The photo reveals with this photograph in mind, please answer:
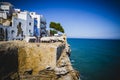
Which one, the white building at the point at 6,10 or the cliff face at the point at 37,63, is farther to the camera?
the white building at the point at 6,10

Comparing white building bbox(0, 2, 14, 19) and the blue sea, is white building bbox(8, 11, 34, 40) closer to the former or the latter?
white building bbox(0, 2, 14, 19)

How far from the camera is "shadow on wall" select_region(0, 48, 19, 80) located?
317 inches

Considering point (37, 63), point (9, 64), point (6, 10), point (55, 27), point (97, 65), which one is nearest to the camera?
point (9, 64)

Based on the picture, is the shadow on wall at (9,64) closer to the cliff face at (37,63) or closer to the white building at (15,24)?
the cliff face at (37,63)

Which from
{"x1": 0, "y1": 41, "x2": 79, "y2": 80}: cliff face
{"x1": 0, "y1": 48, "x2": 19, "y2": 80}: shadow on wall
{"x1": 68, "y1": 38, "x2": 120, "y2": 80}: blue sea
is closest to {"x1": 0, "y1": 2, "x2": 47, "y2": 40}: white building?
{"x1": 0, "y1": 41, "x2": 79, "y2": 80}: cliff face

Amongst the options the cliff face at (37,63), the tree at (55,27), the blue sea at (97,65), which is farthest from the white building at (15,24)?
the blue sea at (97,65)

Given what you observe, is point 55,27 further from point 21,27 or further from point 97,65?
point 21,27

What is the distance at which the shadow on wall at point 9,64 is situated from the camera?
26.4ft

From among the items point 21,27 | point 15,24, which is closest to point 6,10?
point 21,27

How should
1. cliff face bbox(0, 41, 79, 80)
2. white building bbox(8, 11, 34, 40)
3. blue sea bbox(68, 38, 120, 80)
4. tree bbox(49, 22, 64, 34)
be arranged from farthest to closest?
tree bbox(49, 22, 64, 34) → blue sea bbox(68, 38, 120, 80) → white building bbox(8, 11, 34, 40) → cliff face bbox(0, 41, 79, 80)

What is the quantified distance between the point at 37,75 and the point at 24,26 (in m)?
7.32

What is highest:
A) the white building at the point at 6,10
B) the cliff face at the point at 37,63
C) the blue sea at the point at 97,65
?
the white building at the point at 6,10

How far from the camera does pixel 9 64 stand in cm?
885

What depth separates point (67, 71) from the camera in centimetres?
1071
